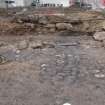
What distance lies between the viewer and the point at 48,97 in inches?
→ 197

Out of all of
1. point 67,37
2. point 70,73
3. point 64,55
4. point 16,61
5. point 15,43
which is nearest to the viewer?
point 70,73

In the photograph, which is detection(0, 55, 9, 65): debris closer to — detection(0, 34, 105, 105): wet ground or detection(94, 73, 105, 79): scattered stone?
detection(0, 34, 105, 105): wet ground

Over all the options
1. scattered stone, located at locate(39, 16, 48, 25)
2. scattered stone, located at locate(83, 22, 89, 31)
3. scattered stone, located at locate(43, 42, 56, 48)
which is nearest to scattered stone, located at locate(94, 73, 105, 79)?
scattered stone, located at locate(43, 42, 56, 48)

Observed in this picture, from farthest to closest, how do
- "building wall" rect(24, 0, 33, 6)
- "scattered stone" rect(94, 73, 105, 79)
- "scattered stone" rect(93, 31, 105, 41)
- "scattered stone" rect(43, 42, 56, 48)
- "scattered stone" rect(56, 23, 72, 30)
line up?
"building wall" rect(24, 0, 33, 6) → "scattered stone" rect(56, 23, 72, 30) → "scattered stone" rect(93, 31, 105, 41) → "scattered stone" rect(43, 42, 56, 48) → "scattered stone" rect(94, 73, 105, 79)

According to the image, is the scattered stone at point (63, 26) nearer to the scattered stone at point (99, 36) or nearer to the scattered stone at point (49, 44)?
the scattered stone at point (99, 36)

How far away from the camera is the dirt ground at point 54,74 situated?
497cm

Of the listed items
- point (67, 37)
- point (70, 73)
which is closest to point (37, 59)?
point (70, 73)

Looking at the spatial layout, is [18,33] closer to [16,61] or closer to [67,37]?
[67,37]

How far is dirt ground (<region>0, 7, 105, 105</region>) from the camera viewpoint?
497cm

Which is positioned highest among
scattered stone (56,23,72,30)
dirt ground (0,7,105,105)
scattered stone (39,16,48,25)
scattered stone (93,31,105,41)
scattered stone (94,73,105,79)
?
scattered stone (39,16,48,25)

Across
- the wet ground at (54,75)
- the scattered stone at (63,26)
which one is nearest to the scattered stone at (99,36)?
the wet ground at (54,75)

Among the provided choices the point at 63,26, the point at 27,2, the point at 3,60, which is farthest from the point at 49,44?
the point at 27,2

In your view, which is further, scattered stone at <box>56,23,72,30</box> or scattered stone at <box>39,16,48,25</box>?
scattered stone at <box>39,16,48,25</box>

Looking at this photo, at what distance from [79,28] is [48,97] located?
21.6ft
